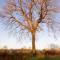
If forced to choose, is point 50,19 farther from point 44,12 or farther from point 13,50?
point 13,50

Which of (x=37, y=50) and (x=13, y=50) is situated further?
(x=37, y=50)

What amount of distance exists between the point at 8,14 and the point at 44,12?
13.0 ft

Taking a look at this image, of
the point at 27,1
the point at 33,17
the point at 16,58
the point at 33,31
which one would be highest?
the point at 27,1

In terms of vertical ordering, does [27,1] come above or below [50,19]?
above

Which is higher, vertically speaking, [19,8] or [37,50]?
[19,8]

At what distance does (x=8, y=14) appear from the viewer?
76.9 feet

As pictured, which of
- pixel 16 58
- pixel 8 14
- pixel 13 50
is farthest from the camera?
pixel 8 14

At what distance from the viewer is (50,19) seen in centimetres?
2305

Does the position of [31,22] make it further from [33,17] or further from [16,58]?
[16,58]

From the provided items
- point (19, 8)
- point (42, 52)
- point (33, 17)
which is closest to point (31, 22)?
point (33, 17)

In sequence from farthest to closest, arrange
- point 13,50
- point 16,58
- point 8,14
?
point 8,14 < point 13,50 < point 16,58

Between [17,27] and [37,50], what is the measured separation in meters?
3.36

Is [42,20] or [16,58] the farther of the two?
[42,20]

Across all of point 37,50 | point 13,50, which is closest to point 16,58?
point 13,50
